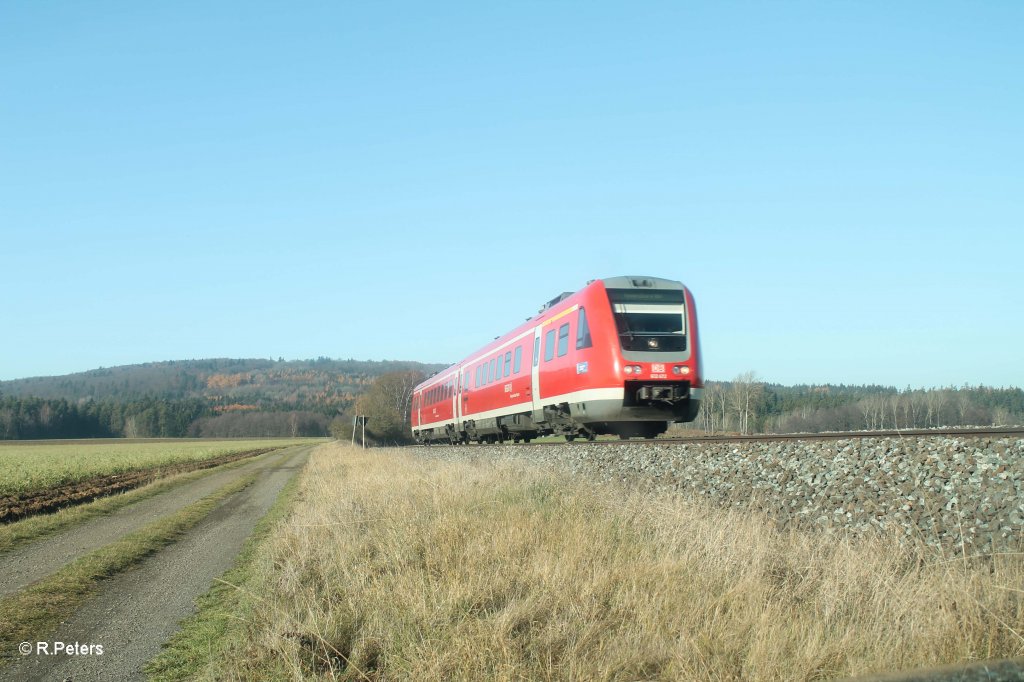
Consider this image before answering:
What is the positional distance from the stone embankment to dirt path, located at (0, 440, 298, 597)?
305 inches

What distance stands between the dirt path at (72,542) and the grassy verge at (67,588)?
247 millimetres

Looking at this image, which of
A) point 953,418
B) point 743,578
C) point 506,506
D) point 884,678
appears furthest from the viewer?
point 953,418

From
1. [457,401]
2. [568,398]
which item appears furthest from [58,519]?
[457,401]

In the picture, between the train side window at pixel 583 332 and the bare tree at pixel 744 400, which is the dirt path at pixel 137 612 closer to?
the train side window at pixel 583 332

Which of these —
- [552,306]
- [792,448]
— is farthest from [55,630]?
[552,306]

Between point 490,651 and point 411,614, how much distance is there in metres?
0.97

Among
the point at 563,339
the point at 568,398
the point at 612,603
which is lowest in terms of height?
the point at 612,603

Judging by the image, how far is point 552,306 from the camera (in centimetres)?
2008

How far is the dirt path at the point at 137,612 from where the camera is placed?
551 cm

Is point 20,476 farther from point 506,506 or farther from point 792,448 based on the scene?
point 792,448

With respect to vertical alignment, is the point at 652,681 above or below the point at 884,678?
below

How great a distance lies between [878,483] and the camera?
8312 millimetres

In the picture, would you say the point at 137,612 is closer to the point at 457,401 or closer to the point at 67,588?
the point at 67,588

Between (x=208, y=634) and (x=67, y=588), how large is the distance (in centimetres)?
286
